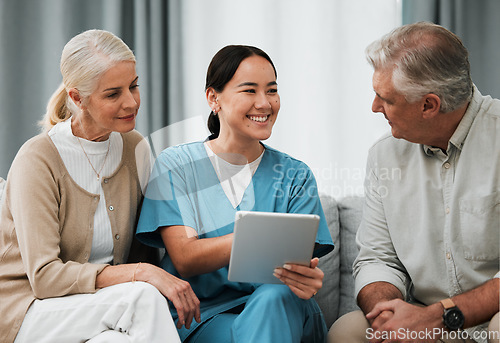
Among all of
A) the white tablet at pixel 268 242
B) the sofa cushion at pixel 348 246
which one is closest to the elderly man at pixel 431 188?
the white tablet at pixel 268 242

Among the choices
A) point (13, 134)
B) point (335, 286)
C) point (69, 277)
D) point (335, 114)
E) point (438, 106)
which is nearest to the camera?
point (69, 277)

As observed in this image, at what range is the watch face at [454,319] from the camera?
135cm

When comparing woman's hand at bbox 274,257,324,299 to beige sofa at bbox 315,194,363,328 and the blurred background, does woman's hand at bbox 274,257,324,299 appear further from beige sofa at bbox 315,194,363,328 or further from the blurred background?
the blurred background

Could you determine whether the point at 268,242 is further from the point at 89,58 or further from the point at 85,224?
the point at 89,58

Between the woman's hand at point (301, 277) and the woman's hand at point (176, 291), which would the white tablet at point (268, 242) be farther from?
the woman's hand at point (176, 291)

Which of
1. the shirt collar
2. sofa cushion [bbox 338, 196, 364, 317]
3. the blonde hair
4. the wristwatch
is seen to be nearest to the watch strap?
the wristwatch

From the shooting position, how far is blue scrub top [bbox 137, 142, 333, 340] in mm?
1624

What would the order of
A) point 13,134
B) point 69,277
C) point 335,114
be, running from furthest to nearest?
1. point 335,114
2. point 13,134
3. point 69,277

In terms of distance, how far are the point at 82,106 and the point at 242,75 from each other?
0.47 m

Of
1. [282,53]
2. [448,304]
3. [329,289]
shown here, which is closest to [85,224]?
[329,289]

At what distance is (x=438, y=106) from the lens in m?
1.52

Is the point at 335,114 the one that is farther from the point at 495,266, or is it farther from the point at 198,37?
the point at 495,266

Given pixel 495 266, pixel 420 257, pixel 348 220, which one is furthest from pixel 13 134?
pixel 495 266

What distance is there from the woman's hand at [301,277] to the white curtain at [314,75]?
1.35 meters
